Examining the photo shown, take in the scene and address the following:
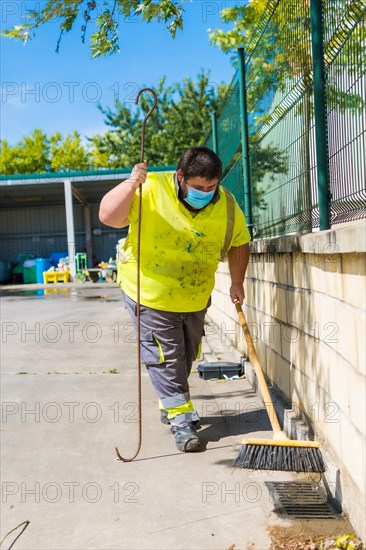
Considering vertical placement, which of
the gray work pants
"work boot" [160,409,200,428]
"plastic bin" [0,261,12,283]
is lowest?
"work boot" [160,409,200,428]

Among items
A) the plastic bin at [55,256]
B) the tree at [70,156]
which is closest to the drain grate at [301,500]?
the plastic bin at [55,256]

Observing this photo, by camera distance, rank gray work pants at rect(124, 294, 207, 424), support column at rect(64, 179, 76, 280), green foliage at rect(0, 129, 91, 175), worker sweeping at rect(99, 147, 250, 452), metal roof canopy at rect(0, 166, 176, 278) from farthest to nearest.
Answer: green foliage at rect(0, 129, 91, 175) → metal roof canopy at rect(0, 166, 176, 278) → support column at rect(64, 179, 76, 280) → gray work pants at rect(124, 294, 207, 424) → worker sweeping at rect(99, 147, 250, 452)

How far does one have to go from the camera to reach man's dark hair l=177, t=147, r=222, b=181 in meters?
3.58

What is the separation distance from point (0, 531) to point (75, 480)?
0.59 metres

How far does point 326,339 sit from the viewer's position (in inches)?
119

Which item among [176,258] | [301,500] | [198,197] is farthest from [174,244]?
[301,500]

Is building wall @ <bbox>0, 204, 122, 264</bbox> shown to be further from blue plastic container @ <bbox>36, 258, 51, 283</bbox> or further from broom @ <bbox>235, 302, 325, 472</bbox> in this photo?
broom @ <bbox>235, 302, 325, 472</bbox>

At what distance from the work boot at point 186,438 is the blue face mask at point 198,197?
1406 millimetres

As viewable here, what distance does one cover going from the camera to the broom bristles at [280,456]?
117 inches

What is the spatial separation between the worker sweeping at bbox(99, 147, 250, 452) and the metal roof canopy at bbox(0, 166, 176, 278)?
18.3 metres

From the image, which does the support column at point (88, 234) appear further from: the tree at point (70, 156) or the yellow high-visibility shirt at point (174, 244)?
the yellow high-visibility shirt at point (174, 244)

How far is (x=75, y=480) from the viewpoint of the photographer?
326 cm


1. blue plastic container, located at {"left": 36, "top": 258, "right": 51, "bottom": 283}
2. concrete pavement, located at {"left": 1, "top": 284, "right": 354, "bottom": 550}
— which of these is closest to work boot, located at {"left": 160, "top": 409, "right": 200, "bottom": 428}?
concrete pavement, located at {"left": 1, "top": 284, "right": 354, "bottom": 550}

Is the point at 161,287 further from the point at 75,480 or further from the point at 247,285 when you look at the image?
the point at 247,285
